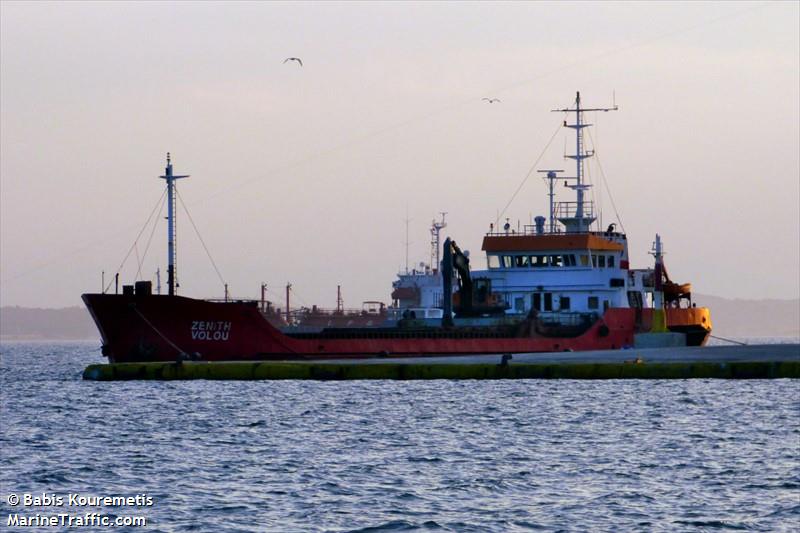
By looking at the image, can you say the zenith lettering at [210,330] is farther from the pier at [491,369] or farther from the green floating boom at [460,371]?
the green floating boom at [460,371]

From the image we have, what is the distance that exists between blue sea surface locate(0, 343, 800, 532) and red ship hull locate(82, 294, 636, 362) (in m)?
8.61

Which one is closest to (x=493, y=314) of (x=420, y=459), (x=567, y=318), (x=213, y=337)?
(x=567, y=318)

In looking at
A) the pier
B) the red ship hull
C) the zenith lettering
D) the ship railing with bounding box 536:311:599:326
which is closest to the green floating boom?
the pier

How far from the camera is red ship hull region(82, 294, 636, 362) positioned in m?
57.5

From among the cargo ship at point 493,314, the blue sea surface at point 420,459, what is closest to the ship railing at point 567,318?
the cargo ship at point 493,314

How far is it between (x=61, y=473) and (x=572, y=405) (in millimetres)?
19851

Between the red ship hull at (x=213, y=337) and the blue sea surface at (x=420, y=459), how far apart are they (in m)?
8.61

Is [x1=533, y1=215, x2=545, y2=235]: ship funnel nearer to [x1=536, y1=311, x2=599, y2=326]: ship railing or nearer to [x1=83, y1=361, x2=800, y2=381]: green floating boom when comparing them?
[x1=536, y1=311, x2=599, y2=326]: ship railing

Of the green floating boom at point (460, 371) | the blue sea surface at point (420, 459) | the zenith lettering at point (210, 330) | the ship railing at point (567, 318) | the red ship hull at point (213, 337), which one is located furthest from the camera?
the ship railing at point (567, 318)

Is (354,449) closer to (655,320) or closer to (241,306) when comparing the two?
(241,306)

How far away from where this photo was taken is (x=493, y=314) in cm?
6825

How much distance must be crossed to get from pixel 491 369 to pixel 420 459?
64.3 feet

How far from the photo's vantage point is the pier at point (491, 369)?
4806 cm

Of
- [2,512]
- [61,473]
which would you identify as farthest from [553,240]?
[2,512]
